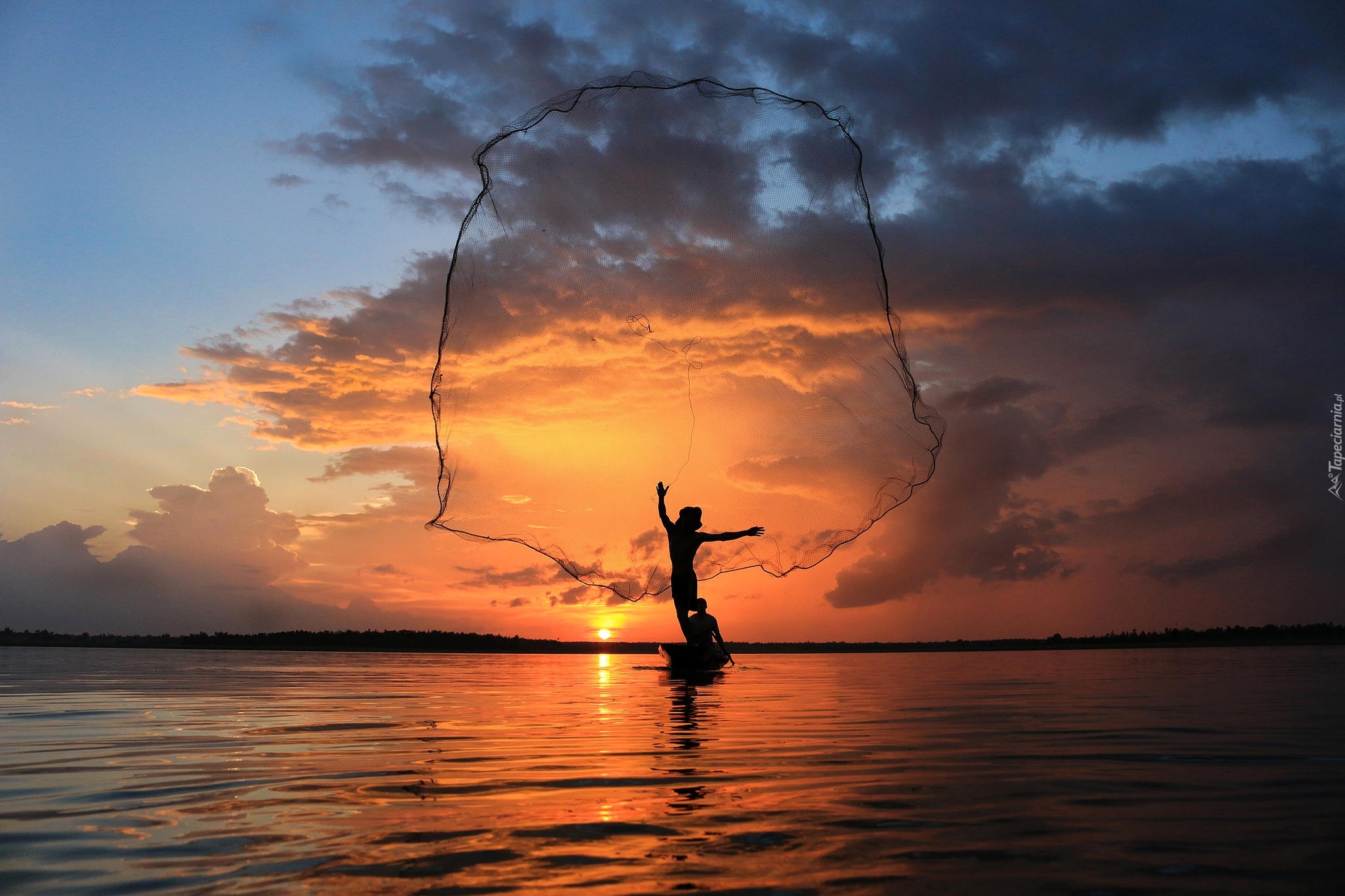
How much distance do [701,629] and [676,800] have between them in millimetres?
15752

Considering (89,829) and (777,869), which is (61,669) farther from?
(777,869)

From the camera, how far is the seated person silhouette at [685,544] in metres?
15.6

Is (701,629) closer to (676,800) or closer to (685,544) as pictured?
(685,544)

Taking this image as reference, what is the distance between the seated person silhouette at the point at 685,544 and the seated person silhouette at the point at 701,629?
70mm

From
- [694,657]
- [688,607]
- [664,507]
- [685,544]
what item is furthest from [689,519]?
[694,657]

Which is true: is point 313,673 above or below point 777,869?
below

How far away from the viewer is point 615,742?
8648 mm

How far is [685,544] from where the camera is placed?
17.6 metres

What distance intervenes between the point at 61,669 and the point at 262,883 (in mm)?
30028

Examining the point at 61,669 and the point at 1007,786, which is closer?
the point at 1007,786

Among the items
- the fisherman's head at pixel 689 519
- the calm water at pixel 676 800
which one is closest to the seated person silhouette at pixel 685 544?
the fisherman's head at pixel 689 519

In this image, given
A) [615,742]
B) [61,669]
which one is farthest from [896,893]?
[61,669]

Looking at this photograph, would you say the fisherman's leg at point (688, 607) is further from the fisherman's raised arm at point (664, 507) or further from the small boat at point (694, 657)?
the fisherman's raised arm at point (664, 507)

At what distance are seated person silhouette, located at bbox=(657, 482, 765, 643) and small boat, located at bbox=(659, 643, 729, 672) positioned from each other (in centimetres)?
45
